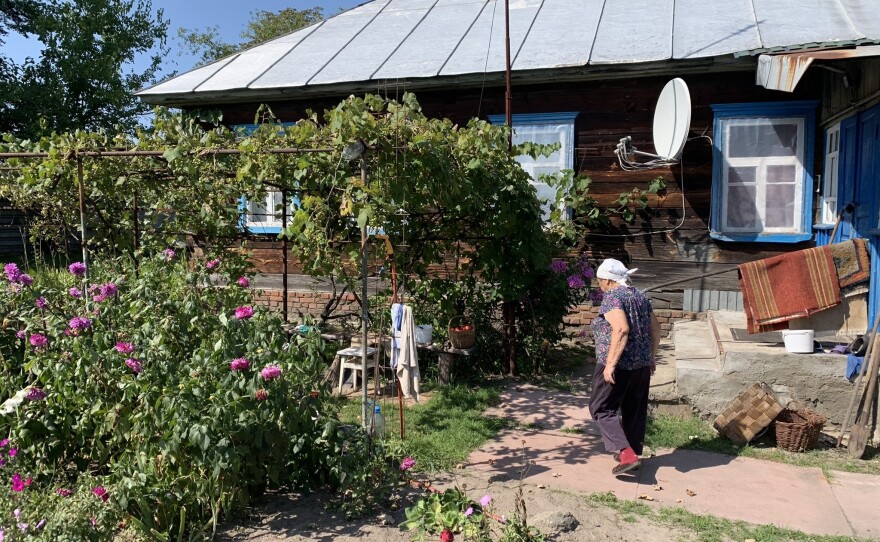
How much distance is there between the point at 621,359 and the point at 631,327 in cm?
22

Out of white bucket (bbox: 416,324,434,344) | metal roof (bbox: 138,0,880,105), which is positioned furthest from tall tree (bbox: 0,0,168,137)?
white bucket (bbox: 416,324,434,344)

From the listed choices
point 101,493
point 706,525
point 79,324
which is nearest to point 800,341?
point 706,525

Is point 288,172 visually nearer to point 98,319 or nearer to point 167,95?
point 98,319

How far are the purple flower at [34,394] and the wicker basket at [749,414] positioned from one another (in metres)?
4.60

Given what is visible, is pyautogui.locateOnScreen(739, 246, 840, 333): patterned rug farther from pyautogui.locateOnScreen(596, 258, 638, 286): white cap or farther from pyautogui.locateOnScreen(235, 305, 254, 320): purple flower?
pyautogui.locateOnScreen(235, 305, 254, 320): purple flower

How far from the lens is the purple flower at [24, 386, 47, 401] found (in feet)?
11.7

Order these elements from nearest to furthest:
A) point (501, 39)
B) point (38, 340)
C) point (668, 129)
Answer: point (38, 340), point (668, 129), point (501, 39)

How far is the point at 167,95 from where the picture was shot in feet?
33.3

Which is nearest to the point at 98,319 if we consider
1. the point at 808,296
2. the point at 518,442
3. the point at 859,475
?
the point at 518,442

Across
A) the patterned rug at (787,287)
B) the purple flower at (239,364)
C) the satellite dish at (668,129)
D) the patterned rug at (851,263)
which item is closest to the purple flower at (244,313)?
the purple flower at (239,364)

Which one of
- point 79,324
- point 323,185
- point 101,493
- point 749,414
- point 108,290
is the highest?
point 323,185

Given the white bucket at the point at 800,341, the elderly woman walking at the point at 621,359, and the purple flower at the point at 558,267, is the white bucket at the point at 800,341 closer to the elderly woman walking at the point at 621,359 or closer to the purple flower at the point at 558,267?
the elderly woman walking at the point at 621,359

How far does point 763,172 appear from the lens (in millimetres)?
8266

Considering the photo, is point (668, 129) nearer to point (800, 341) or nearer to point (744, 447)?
point (800, 341)
